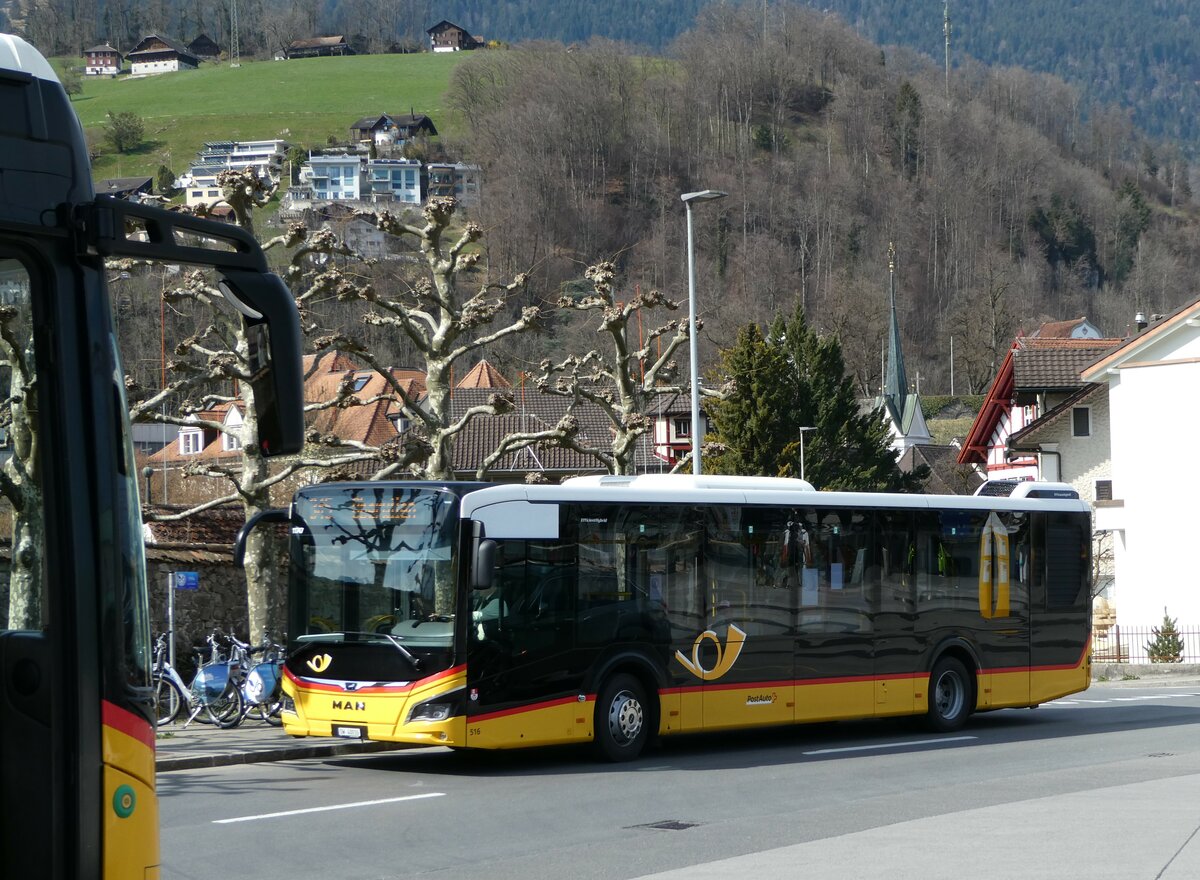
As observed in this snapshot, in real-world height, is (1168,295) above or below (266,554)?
above

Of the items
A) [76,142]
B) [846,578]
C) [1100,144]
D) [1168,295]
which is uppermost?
[1100,144]

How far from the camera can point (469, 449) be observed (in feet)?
218

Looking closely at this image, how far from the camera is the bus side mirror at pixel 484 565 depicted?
13930 mm

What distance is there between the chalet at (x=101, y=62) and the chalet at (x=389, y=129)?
44.0 meters

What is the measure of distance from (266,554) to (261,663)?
6.47ft

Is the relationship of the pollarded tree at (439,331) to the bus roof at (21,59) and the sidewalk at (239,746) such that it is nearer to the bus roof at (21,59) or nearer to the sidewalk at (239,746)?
the sidewalk at (239,746)

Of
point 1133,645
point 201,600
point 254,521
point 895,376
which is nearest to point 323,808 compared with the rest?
point 254,521

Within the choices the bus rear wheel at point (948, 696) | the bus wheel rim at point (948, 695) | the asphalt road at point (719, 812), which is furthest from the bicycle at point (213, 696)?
the bus wheel rim at point (948, 695)

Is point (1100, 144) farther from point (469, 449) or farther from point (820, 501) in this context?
point (820, 501)

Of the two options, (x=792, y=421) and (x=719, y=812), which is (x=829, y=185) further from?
(x=719, y=812)

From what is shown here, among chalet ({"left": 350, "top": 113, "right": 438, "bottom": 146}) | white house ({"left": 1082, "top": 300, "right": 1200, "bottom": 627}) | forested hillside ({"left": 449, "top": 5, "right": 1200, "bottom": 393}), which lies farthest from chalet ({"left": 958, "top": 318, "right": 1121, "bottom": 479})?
chalet ({"left": 350, "top": 113, "right": 438, "bottom": 146})

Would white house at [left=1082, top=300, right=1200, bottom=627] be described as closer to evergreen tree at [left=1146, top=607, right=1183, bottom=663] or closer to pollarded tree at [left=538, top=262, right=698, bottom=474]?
evergreen tree at [left=1146, top=607, right=1183, bottom=663]

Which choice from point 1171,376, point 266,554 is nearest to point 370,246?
point 1171,376

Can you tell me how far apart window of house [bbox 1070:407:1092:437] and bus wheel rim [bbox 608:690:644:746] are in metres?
36.5
